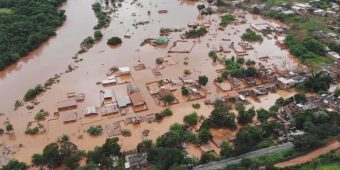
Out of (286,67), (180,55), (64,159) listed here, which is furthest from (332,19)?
(64,159)

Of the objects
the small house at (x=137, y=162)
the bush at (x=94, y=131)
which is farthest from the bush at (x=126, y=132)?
the small house at (x=137, y=162)

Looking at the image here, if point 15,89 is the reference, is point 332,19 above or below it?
above

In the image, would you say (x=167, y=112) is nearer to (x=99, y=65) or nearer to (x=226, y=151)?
(x=226, y=151)

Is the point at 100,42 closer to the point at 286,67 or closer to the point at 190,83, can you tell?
the point at 190,83

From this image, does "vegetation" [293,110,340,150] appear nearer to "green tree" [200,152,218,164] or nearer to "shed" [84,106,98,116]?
"green tree" [200,152,218,164]

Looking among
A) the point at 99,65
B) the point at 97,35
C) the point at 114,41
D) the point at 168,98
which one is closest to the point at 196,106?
the point at 168,98

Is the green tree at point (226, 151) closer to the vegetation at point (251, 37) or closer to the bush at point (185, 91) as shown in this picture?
the bush at point (185, 91)
